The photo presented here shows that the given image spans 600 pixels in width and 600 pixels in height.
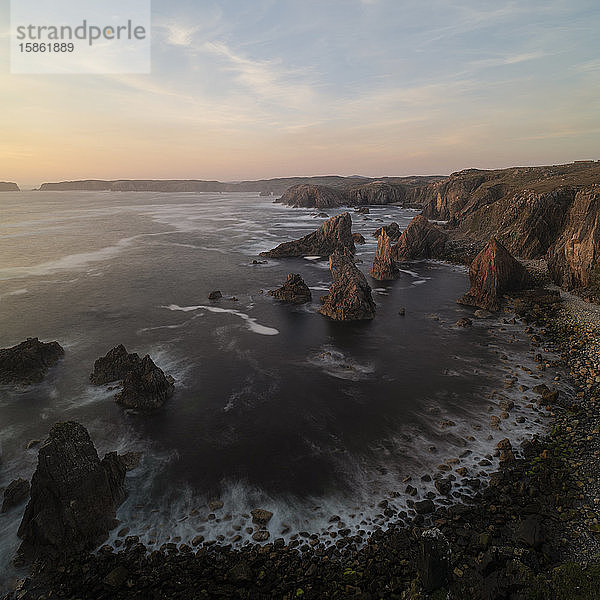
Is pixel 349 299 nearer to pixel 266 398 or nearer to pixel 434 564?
pixel 266 398

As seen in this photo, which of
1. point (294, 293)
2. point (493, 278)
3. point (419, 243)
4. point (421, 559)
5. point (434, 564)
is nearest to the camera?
point (434, 564)

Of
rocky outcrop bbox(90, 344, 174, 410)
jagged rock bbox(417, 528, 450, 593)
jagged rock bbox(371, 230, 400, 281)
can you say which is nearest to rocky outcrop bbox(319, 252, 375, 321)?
jagged rock bbox(371, 230, 400, 281)

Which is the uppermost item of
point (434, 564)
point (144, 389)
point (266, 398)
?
point (144, 389)

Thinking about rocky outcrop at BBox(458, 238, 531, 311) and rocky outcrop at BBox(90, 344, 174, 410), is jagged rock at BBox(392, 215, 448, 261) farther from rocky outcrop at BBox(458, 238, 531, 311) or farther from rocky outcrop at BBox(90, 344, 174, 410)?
rocky outcrop at BBox(90, 344, 174, 410)

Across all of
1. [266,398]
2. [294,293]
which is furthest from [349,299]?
[266,398]

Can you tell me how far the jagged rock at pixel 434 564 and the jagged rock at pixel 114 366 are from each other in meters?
25.7

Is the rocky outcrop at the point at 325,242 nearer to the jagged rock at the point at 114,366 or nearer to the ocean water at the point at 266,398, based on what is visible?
the ocean water at the point at 266,398

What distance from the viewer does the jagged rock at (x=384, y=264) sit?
212 feet

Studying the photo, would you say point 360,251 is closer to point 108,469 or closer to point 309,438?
point 309,438

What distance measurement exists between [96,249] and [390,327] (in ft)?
268

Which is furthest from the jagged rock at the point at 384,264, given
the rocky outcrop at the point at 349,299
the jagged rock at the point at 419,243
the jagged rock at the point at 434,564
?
the jagged rock at the point at 434,564

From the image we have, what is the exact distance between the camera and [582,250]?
151ft

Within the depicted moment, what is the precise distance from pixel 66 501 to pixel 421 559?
1587 cm

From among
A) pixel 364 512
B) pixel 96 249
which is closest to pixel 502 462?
pixel 364 512
